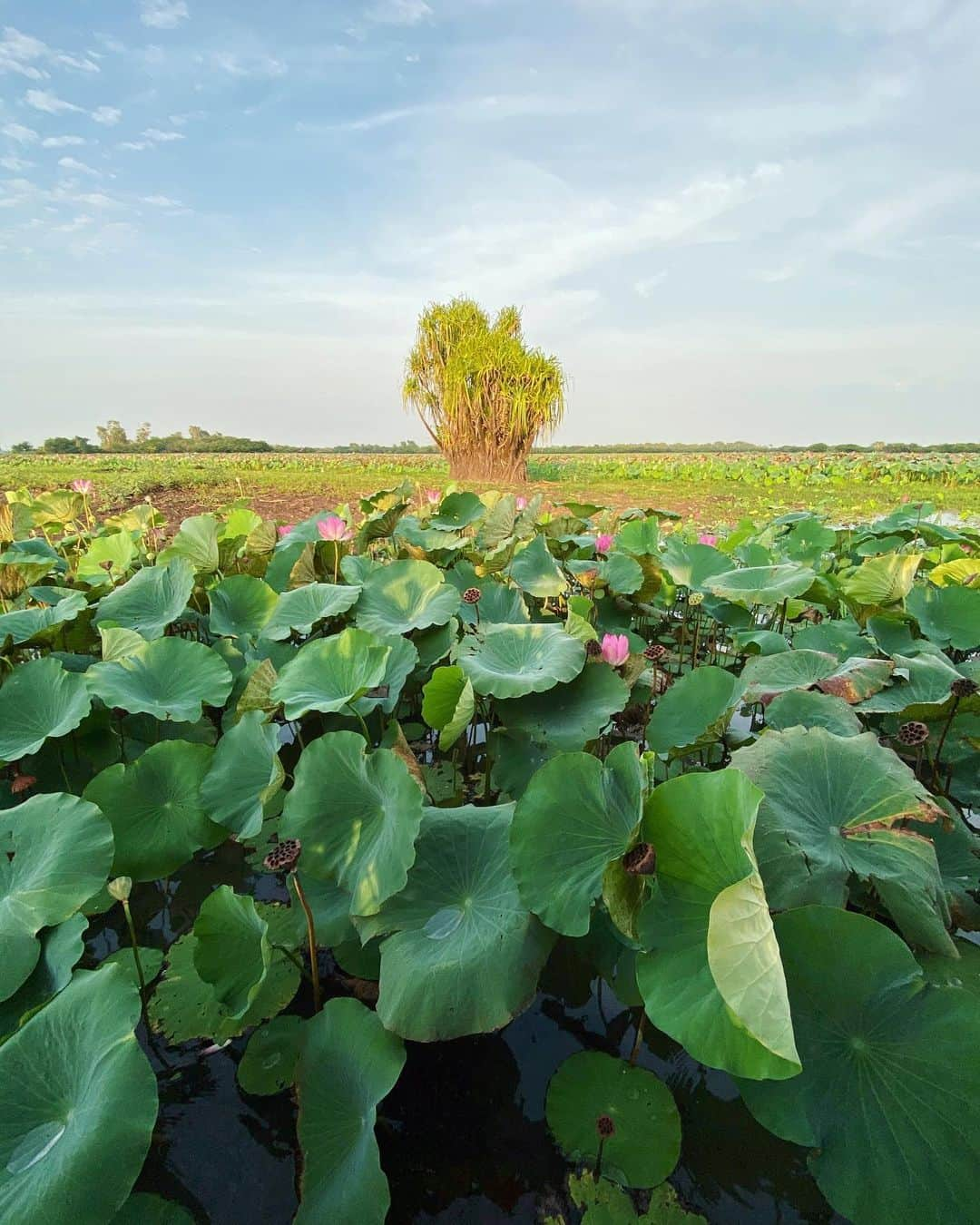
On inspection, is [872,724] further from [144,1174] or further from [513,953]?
[144,1174]

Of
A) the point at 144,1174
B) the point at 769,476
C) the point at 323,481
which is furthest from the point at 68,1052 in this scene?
the point at 769,476

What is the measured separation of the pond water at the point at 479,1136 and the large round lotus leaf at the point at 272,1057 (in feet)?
0.10

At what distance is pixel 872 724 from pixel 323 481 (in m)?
11.3

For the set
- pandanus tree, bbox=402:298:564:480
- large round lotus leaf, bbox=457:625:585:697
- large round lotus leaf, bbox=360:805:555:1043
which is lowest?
large round lotus leaf, bbox=360:805:555:1043

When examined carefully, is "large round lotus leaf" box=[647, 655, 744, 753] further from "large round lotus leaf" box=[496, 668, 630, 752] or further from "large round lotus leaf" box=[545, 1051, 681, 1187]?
"large round lotus leaf" box=[545, 1051, 681, 1187]

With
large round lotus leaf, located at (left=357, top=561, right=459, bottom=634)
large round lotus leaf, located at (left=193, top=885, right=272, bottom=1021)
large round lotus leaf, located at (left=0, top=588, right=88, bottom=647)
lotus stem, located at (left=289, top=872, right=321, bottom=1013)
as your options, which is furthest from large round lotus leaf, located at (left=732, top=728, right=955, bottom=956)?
large round lotus leaf, located at (left=0, top=588, right=88, bottom=647)

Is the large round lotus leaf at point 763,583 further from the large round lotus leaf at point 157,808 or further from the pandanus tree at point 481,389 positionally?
the pandanus tree at point 481,389

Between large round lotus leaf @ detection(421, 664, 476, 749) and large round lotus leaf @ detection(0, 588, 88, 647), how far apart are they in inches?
40.9

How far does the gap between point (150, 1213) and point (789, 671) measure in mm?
1337

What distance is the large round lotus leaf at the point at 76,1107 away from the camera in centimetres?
62

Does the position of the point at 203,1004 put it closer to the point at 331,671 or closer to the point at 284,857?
the point at 284,857

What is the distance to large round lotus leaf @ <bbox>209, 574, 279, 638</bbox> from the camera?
6.19ft

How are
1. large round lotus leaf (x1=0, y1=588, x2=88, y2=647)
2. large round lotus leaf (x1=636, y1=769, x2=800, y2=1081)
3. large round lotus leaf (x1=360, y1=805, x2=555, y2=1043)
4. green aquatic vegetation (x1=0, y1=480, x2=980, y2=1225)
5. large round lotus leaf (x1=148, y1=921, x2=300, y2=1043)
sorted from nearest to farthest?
large round lotus leaf (x1=636, y1=769, x2=800, y2=1081)
green aquatic vegetation (x1=0, y1=480, x2=980, y2=1225)
large round lotus leaf (x1=360, y1=805, x2=555, y2=1043)
large round lotus leaf (x1=148, y1=921, x2=300, y2=1043)
large round lotus leaf (x1=0, y1=588, x2=88, y2=647)

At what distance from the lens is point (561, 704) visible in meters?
1.34
